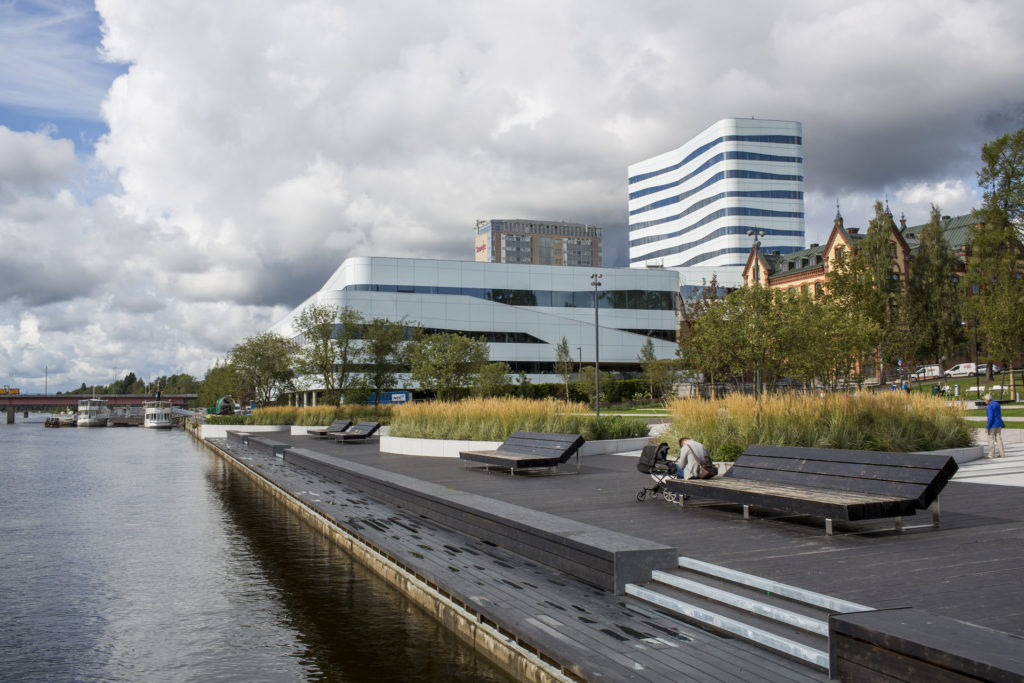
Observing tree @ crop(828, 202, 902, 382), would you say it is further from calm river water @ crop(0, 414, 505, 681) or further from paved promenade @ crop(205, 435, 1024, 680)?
calm river water @ crop(0, 414, 505, 681)

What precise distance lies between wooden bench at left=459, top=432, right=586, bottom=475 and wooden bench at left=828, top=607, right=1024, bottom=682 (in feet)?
36.6

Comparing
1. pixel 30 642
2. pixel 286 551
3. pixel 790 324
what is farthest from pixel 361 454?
pixel 30 642

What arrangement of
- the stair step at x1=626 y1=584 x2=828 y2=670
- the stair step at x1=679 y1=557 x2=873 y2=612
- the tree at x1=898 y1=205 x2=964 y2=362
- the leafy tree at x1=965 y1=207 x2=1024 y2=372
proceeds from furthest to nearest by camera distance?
the tree at x1=898 y1=205 x2=964 y2=362 < the leafy tree at x1=965 y1=207 x2=1024 y2=372 < the stair step at x1=679 y1=557 x2=873 y2=612 < the stair step at x1=626 y1=584 x2=828 y2=670

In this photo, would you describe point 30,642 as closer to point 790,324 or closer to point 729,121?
point 790,324

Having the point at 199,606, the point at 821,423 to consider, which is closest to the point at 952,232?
the point at 821,423

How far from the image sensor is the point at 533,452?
53.6 feet

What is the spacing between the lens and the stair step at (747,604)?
5.11 m

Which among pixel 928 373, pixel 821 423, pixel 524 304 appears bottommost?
pixel 821 423

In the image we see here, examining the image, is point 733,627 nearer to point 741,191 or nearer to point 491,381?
point 491,381

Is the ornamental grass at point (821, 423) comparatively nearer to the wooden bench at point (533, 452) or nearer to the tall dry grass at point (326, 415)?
the wooden bench at point (533, 452)

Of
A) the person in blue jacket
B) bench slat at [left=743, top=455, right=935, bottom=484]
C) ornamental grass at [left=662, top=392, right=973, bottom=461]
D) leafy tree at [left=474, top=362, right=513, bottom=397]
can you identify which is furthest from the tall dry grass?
bench slat at [left=743, top=455, right=935, bottom=484]

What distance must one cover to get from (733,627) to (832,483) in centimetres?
454

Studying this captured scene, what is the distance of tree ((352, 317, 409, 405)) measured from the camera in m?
45.7

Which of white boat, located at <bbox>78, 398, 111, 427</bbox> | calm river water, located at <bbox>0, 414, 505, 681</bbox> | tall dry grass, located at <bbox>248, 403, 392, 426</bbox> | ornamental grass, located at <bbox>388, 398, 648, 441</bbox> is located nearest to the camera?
calm river water, located at <bbox>0, 414, 505, 681</bbox>
